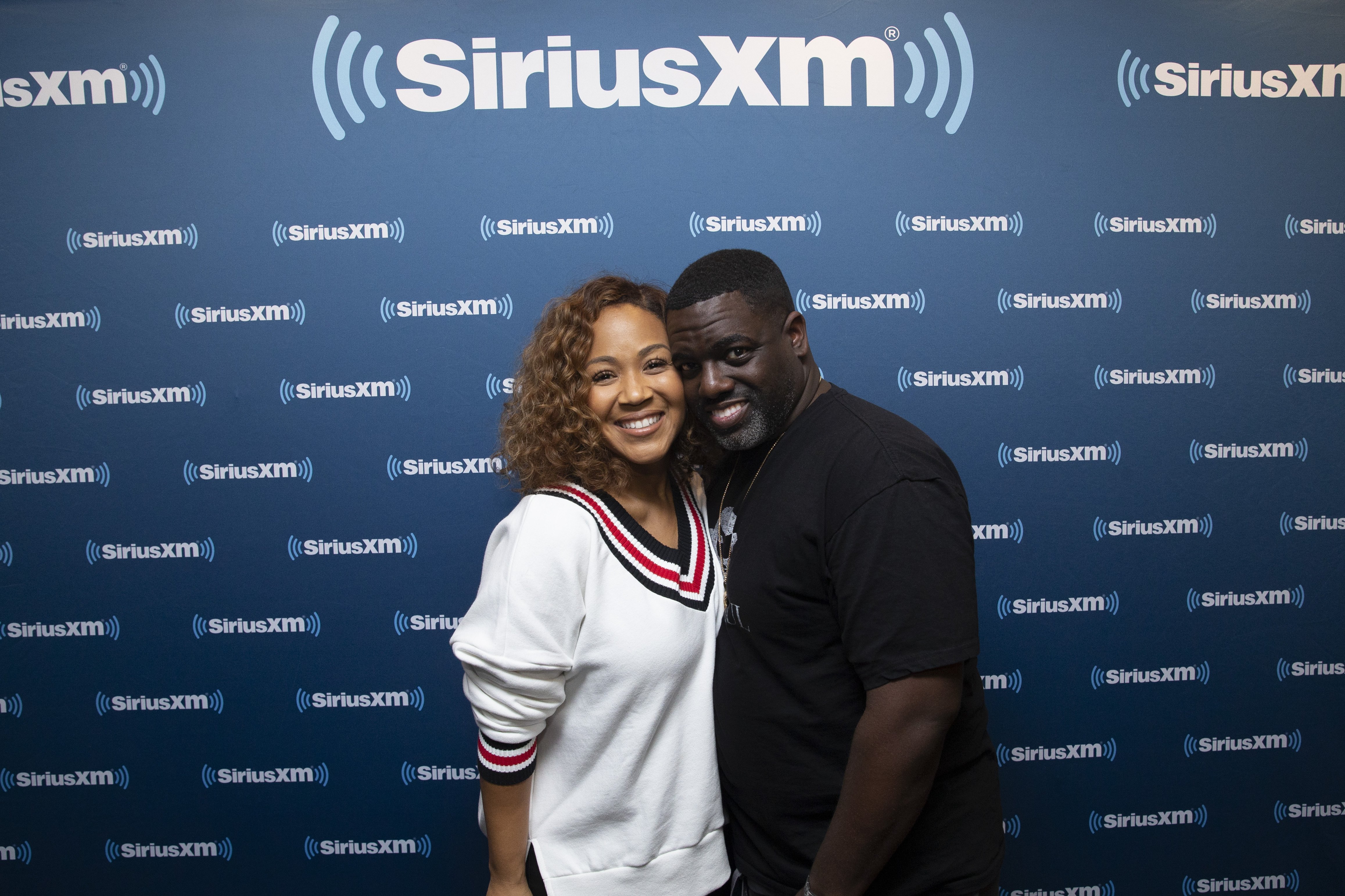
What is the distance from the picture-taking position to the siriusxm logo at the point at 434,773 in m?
1.90

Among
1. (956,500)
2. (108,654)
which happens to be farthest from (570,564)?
(108,654)

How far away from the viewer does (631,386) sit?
49.4 inches

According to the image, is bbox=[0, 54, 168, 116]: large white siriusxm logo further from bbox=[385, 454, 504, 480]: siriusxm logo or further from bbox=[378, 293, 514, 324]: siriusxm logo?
bbox=[385, 454, 504, 480]: siriusxm logo

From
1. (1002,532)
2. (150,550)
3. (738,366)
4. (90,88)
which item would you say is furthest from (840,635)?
(90,88)

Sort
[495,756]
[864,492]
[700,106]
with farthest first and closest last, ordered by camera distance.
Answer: [700,106], [495,756], [864,492]

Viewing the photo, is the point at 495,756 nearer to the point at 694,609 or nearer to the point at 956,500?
the point at 694,609

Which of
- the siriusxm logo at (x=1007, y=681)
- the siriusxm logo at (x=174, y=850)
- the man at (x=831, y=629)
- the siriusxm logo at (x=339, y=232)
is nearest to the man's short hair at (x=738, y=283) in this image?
the man at (x=831, y=629)

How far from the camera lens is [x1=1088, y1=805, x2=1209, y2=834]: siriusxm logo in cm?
196

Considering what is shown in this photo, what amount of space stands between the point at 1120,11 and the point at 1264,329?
95 centimetres

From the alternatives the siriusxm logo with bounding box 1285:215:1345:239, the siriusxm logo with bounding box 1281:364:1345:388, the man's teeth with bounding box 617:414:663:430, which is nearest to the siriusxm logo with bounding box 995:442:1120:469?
the siriusxm logo with bounding box 1281:364:1345:388

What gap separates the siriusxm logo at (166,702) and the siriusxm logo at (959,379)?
208cm

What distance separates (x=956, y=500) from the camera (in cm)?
105

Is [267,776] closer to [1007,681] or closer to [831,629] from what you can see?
[831,629]

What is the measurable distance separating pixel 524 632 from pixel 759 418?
1.79 feet
